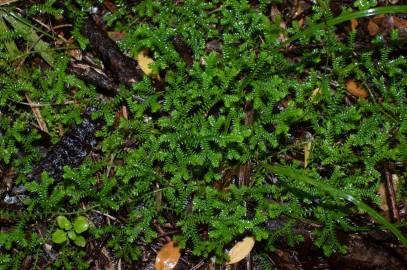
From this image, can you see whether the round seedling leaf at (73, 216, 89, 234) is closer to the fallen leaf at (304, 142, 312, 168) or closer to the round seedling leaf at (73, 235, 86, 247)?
the round seedling leaf at (73, 235, 86, 247)

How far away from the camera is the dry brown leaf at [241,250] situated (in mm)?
3461

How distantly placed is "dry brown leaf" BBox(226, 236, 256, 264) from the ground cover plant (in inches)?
1.9

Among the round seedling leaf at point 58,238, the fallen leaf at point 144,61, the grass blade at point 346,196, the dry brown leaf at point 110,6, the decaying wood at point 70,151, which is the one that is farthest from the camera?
the dry brown leaf at point 110,6

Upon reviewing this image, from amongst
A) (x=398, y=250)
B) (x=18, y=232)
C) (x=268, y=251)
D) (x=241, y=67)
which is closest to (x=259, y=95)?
(x=241, y=67)

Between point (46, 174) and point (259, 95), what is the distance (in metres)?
1.60

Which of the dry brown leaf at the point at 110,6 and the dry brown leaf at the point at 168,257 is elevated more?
the dry brown leaf at the point at 110,6

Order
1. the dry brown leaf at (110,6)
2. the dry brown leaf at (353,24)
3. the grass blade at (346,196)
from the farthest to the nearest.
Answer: the dry brown leaf at (353,24) < the dry brown leaf at (110,6) < the grass blade at (346,196)

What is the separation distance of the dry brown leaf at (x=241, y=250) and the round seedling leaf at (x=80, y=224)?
3.47 feet

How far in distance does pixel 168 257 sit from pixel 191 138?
92 cm

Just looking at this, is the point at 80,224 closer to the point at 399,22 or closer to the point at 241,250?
the point at 241,250

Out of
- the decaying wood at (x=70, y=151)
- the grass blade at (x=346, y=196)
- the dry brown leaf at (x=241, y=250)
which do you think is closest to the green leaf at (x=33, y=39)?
the decaying wood at (x=70, y=151)

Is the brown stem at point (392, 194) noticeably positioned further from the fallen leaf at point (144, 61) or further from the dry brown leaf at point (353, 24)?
the fallen leaf at point (144, 61)

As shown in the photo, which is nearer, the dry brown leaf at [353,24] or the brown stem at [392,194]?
the brown stem at [392,194]

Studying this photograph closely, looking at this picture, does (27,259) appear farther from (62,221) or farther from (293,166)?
(293,166)
